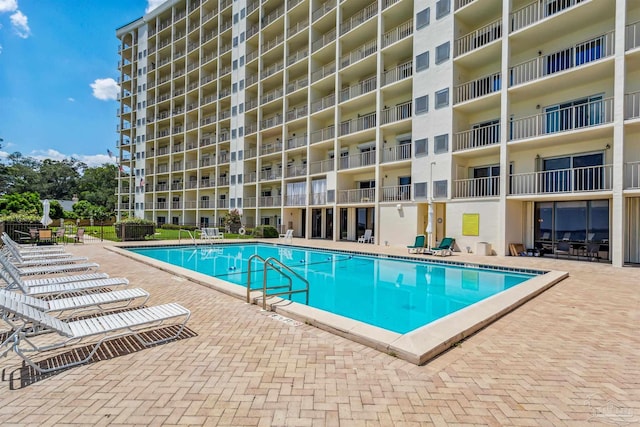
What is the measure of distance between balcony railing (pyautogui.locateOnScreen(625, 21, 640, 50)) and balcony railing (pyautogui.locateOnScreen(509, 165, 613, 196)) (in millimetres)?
4290

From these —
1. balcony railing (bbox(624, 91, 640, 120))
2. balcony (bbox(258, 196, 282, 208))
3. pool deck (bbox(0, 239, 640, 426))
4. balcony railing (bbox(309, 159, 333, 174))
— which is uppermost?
balcony railing (bbox(624, 91, 640, 120))

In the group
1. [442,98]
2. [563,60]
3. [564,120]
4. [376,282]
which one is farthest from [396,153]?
[376,282]

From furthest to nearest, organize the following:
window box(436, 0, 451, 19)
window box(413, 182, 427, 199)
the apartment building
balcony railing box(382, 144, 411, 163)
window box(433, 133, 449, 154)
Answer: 1. balcony railing box(382, 144, 411, 163)
2. window box(413, 182, 427, 199)
3. window box(436, 0, 451, 19)
4. window box(433, 133, 449, 154)
5. the apartment building

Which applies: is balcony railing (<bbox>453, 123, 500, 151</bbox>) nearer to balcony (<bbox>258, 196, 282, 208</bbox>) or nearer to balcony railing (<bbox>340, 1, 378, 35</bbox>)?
balcony railing (<bbox>340, 1, 378, 35</bbox>)

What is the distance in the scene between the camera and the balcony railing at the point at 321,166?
22281 millimetres

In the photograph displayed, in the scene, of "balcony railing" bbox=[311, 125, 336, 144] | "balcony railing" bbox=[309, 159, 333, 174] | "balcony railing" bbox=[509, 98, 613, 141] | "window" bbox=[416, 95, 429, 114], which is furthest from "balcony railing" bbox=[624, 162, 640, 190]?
"balcony railing" bbox=[311, 125, 336, 144]

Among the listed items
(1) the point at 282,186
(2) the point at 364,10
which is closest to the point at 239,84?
(1) the point at 282,186

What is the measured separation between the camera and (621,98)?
1129cm

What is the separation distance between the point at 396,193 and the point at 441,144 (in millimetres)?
3990

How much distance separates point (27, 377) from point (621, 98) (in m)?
16.9

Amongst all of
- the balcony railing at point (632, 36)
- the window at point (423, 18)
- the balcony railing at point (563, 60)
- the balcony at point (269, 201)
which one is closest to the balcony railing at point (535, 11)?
the balcony railing at point (563, 60)

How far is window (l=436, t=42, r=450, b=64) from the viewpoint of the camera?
1639 cm

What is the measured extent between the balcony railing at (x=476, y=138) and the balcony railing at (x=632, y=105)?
4.50 metres

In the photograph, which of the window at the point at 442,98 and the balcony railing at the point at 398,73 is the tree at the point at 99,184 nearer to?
the balcony railing at the point at 398,73
